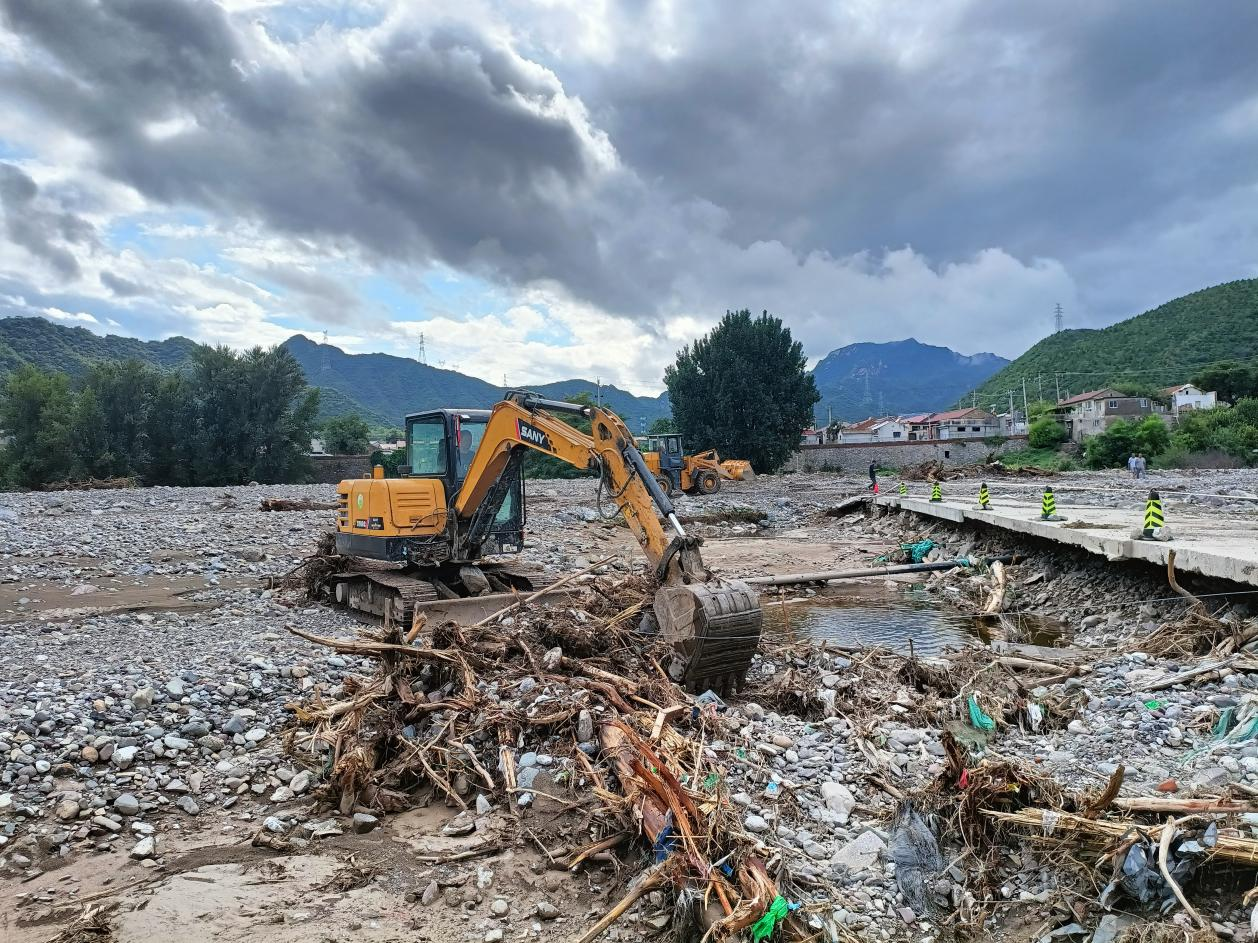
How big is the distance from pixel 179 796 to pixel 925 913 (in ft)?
13.7

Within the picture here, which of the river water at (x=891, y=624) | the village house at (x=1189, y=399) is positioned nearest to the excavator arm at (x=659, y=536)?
the river water at (x=891, y=624)

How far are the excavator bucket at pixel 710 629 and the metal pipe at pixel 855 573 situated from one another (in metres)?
6.11

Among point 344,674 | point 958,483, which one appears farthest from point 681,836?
point 958,483

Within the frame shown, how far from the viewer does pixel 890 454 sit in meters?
56.6

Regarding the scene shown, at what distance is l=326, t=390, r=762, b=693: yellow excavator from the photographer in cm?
601

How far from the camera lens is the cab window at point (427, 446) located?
931 cm

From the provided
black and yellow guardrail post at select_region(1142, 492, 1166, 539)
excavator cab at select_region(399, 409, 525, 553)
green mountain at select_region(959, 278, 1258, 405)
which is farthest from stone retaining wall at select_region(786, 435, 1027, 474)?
excavator cab at select_region(399, 409, 525, 553)

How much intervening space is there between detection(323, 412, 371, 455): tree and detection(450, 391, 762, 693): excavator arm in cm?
5055

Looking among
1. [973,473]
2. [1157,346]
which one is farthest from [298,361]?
[1157,346]

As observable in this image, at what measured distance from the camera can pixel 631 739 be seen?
14.9 feet

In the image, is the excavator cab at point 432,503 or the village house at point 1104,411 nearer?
the excavator cab at point 432,503

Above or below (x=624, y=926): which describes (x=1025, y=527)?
above

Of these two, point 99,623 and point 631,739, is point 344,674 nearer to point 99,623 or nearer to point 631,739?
point 631,739

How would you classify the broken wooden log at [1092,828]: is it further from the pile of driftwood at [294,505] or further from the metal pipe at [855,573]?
the pile of driftwood at [294,505]
